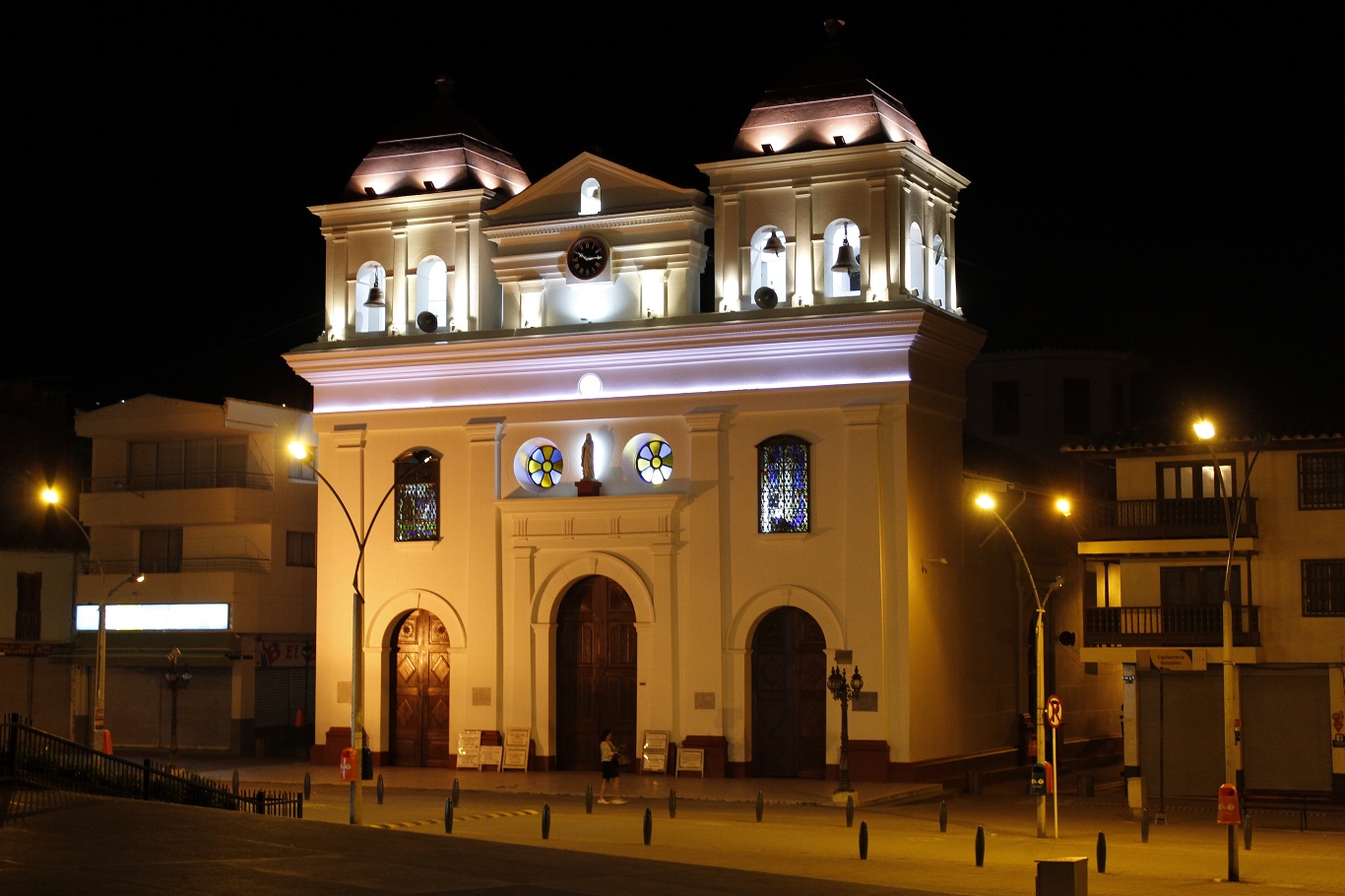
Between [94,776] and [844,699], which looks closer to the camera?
[94,776]

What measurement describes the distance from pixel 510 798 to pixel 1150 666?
1541cm

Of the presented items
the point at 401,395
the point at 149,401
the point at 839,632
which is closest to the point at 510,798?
the point at 839,632

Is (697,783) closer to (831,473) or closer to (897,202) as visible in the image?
(831,473)

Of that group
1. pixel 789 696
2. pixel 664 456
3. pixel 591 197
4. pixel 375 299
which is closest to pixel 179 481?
pixel 375 299

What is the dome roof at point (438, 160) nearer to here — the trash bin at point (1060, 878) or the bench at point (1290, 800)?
the bench at point (1290, 800)

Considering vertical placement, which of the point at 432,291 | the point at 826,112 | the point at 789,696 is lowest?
the point at 789,696

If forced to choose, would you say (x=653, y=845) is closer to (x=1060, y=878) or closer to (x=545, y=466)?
(x=1060, y=878)

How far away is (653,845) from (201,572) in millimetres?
27259

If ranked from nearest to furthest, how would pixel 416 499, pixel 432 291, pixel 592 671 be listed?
pixel 592 671 → pixel 416 499 → pixel 432 291

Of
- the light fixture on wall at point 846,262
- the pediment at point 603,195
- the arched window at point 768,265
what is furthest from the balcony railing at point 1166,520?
the pediment at point 603,195

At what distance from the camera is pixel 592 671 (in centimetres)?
4619

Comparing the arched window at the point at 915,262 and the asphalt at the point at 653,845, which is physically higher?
the arched window at the point at 915,262

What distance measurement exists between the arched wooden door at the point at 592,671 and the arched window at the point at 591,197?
371 inches

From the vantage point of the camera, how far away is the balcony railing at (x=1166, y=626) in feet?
136
